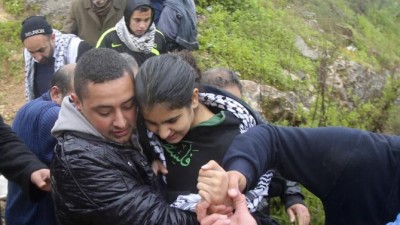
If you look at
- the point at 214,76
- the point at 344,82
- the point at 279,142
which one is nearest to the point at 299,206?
the point at 279,142

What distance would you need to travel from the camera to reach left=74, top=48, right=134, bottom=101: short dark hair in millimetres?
2039

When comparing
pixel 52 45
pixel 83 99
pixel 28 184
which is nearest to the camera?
pixel 83 99

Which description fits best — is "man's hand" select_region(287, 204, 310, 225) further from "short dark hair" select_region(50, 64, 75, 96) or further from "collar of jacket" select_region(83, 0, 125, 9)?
"collar of jacket" select_region(83, 0, 125, 9)

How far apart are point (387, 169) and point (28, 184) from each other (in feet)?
5.25

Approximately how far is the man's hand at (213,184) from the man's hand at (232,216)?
0.03m

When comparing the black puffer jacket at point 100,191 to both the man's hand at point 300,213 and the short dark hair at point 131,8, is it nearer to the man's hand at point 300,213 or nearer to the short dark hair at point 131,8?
the man's hand at point 300,213

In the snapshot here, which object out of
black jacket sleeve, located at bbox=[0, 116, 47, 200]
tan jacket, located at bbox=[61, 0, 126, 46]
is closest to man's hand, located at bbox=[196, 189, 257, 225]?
black jacket sleeve, located at bbox=[0, 116, 47, 200]

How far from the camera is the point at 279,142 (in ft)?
6.64

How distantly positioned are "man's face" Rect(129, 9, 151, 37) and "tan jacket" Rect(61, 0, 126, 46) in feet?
3.48

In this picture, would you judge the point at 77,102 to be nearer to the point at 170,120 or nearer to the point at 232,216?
the point at 170,120

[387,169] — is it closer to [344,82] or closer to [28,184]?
[28,184]

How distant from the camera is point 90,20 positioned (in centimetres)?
570

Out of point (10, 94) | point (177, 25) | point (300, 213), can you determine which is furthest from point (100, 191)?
point (10, 94)

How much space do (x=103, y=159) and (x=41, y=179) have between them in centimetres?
58
